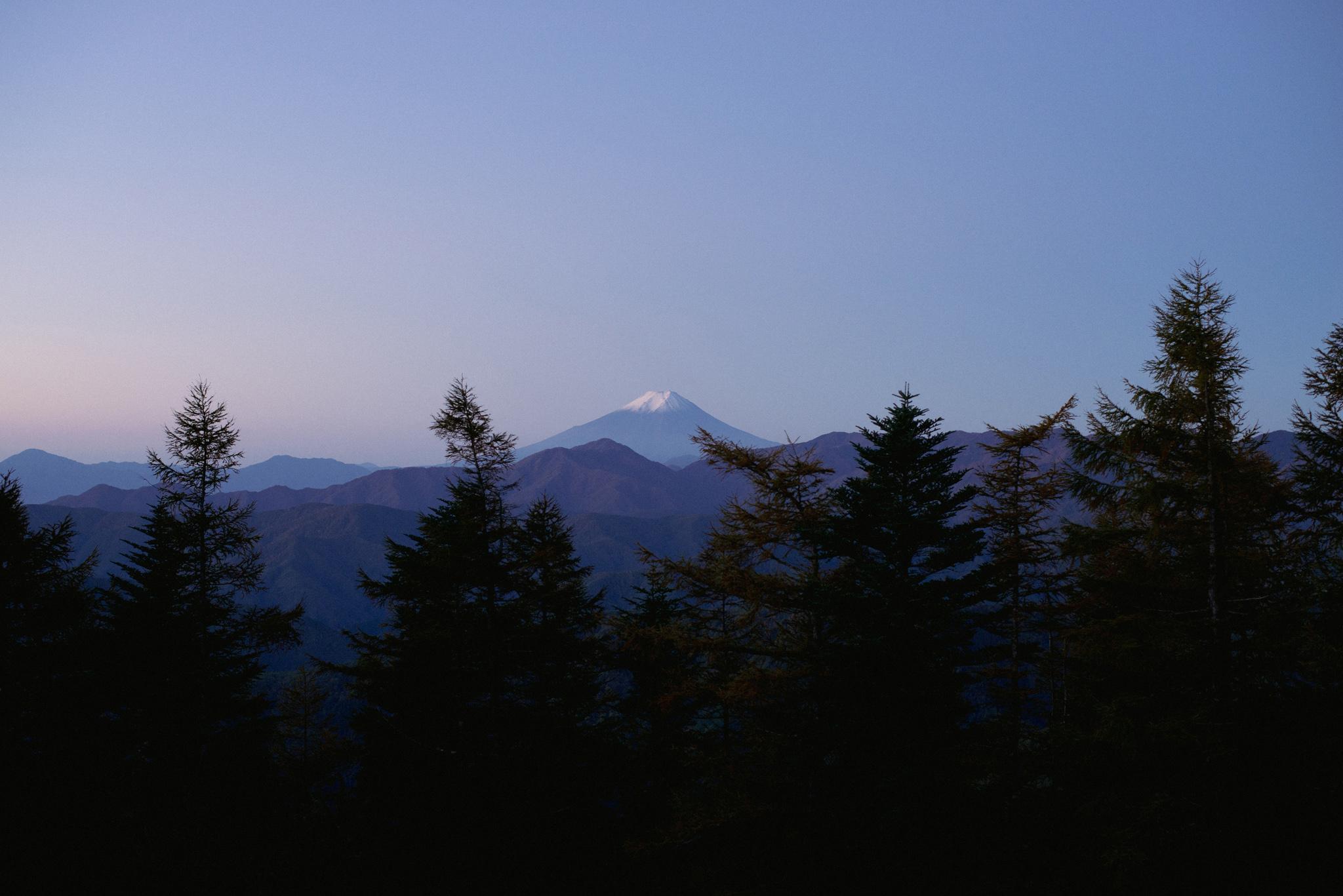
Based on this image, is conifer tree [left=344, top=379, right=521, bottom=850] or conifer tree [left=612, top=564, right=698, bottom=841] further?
conifer tree [left=612, top=564, right=698, bottom=841]

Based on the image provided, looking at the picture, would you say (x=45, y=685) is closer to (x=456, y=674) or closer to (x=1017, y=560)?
(x=456, y=674)

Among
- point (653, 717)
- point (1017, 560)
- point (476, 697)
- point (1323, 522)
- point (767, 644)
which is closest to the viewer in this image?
point (1323, 522)

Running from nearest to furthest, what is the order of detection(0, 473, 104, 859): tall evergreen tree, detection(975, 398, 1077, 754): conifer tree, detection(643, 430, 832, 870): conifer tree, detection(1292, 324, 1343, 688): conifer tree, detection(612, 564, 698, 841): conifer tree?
detection(1292, 324, 1343, 688): conifer tree
detection(0, 473, 104, 859): tall evergreen tree
detection(643, 430, 832, 870): conifer tree
detection(975, 398, 1077, 754): conifer tree
detection(612, 564, 698, 841): conifer tree

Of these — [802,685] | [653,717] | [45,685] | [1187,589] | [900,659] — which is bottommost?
[653,717]

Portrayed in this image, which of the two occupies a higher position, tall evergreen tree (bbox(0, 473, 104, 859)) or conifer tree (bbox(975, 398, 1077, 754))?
conifer tree (bbox(975, 398, 1077, 754))

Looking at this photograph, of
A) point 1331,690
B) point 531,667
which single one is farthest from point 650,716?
point 1331,690

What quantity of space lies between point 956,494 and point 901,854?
774 centimetres

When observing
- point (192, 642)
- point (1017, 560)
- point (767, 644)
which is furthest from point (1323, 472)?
point (192, 642)

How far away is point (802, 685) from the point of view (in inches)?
586

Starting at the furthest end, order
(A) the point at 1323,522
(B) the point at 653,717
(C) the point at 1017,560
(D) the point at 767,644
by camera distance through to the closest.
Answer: (B) the point at 653,717 → (C) the point at 1017,560 → (D) the point at 767,644 → (A) the point at 1323,522

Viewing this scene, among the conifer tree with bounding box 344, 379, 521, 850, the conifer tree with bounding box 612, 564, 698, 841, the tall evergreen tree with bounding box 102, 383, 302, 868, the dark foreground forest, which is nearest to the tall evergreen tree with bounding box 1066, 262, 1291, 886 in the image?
the dark foreground forest

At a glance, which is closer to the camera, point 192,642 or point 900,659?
point 900,659

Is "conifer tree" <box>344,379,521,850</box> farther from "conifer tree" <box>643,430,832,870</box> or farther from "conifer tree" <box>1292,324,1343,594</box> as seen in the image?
"conifer tree" <box>1292,324,1343,594</box>

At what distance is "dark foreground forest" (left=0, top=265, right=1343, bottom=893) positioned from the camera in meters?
10.5
